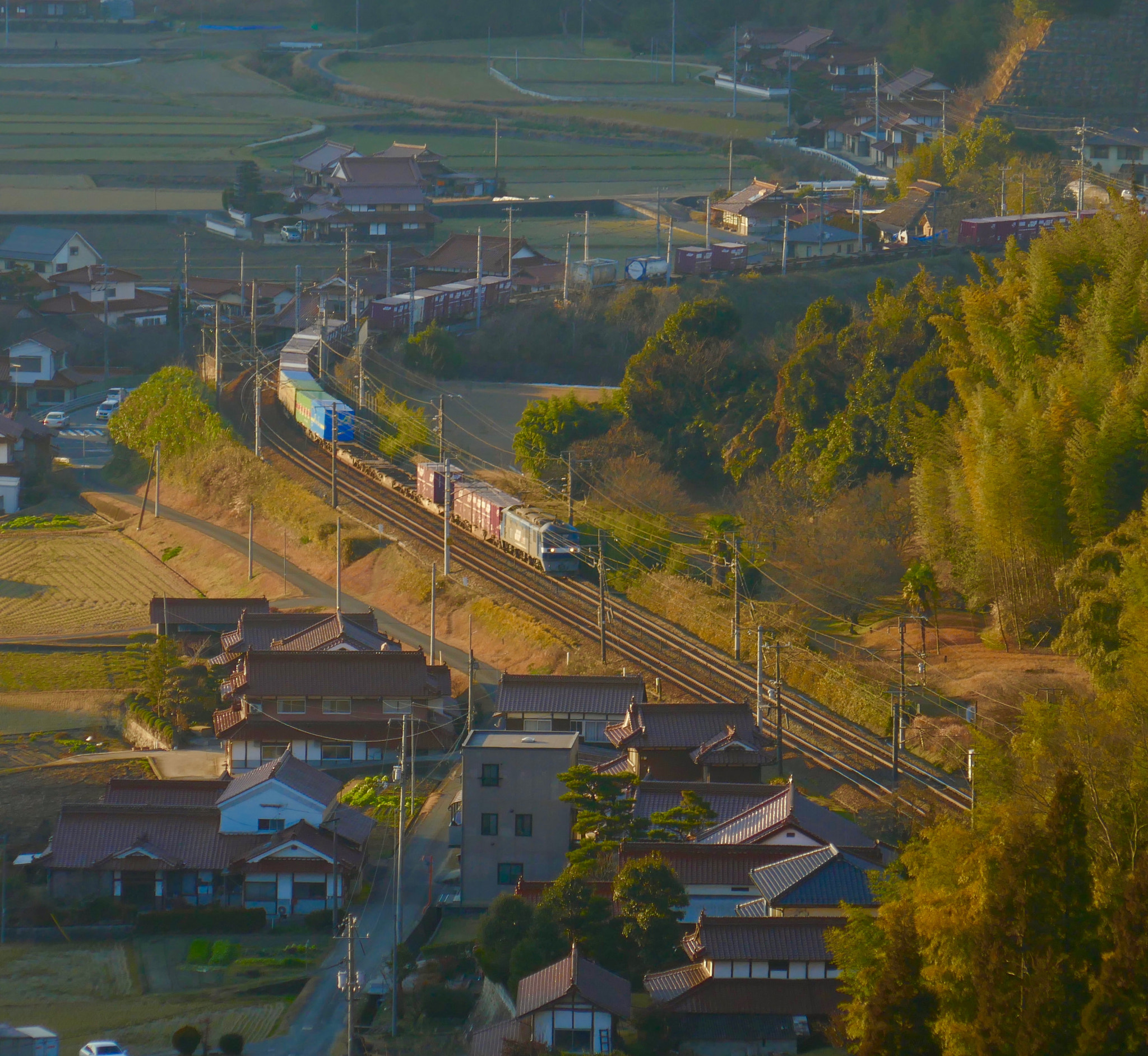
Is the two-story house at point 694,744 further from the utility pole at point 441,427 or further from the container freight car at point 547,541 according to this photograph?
the utility pole at point 441,427

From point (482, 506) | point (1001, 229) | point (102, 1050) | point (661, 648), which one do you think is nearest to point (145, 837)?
point (102, 1050)

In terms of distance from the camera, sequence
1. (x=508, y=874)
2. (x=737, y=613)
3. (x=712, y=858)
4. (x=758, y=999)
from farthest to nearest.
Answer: (x=737, y=613)
(x=508, y=874)
(x=712, y=858)
(x=758, y=999)

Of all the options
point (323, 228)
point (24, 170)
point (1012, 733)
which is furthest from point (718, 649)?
point (24, 170)

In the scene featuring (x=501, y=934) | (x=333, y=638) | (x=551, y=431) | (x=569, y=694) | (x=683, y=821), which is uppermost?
(x=501, y=934)

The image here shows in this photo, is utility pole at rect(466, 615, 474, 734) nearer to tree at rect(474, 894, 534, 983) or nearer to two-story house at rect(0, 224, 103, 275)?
tree at rect(474, 894, 534, 983)

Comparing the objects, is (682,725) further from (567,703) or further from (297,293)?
(297,293)

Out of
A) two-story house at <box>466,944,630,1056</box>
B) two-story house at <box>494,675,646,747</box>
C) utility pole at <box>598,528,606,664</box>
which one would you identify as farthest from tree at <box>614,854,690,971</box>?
utility pole at <box>598,528,606,664</box>

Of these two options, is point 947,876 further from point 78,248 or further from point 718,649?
point 78,248
